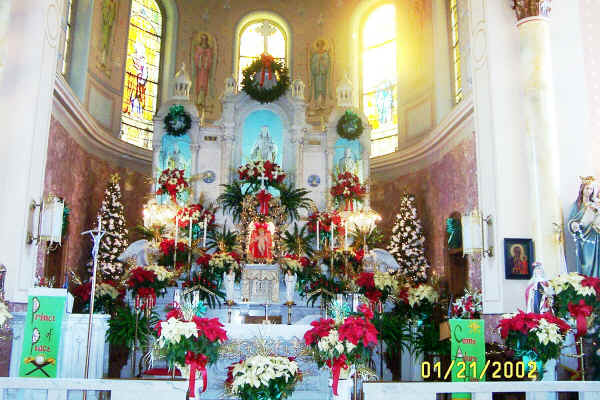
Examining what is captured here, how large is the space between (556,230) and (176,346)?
23.1 feet

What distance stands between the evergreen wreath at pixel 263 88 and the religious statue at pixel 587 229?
7914 mm

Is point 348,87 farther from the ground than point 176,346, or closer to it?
farther from the ground

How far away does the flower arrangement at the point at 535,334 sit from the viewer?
7.21 meters

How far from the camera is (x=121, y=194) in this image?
1673 cm

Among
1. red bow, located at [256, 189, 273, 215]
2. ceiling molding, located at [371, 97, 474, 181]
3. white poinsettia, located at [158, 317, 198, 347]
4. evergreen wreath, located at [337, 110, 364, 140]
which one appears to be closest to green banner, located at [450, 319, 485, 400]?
white poinsettia, located at [158, 317, 198, 347]

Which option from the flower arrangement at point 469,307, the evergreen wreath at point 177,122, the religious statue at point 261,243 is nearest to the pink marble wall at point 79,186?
the evergreen wreath at point 177,122

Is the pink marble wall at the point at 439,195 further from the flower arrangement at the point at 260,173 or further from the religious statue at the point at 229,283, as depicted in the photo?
the religious statue at the point at 229,283

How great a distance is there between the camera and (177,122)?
1503 cm

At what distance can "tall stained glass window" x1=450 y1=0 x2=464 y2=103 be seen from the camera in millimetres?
15377

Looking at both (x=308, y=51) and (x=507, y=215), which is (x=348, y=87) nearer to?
(x=308, y=51)

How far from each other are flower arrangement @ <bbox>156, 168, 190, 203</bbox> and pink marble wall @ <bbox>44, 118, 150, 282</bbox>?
203 cm

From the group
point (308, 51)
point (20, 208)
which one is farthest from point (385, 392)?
point (308, 51)

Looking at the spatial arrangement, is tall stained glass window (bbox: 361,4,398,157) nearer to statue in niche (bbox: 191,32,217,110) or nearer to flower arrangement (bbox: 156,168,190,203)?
statue in niche (bbox: 191,32,217,110)

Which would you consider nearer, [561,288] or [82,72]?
[561,288]
